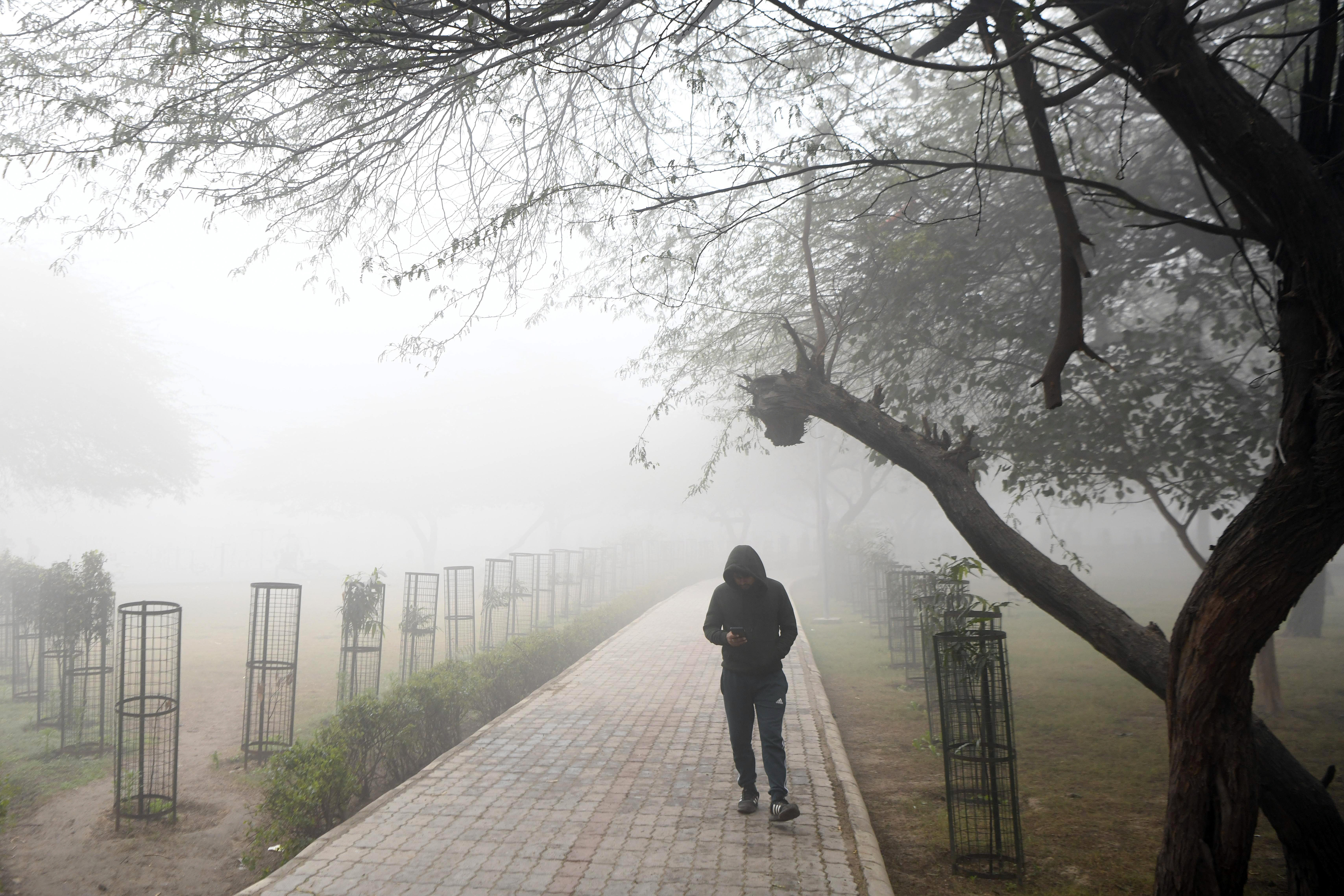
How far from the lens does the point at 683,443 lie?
46469 millimetres

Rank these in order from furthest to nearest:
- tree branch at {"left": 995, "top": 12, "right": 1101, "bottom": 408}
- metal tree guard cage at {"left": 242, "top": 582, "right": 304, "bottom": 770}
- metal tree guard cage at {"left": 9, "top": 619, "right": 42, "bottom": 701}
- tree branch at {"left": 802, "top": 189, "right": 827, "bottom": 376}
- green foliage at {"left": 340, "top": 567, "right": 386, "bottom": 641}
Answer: metal tree guard cage at {"left": 9, "top": 619, "right": 42, "bottom": 701} < green foliage at {"left": 340, "top": 567, "right": 386, "bottom": 641} < metal tree guard cage at {"left": 242, "top": 582, "right": 304, "bottom": 770} < tree branch at {"left": 802, "top": 189, "right": 827, "bottom": 376} < tree branch at {"left": 995, "top": 12, "right": 1101, "bottom": 408}

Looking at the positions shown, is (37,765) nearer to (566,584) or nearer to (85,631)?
(85,631)

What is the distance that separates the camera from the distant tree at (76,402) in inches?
897

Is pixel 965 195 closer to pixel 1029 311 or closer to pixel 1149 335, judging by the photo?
pixel 1029 311

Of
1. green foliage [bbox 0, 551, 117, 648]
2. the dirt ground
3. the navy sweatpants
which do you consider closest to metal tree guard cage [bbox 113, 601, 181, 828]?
the dirt ground

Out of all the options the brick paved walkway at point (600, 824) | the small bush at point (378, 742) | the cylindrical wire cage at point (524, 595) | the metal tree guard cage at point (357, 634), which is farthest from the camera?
the cylindrical wire cage at point (524, 595)

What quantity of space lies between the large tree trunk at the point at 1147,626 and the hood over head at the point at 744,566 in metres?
1.13

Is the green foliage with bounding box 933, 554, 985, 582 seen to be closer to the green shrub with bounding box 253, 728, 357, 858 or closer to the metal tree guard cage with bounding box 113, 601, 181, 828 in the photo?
the green shrub with bounding box 253, 728, 357, 858

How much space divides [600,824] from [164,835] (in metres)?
3.67

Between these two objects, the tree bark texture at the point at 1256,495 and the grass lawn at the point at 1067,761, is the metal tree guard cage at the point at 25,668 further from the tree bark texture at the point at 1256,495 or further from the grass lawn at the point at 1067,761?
the tree bark texture at the point at 1256,495

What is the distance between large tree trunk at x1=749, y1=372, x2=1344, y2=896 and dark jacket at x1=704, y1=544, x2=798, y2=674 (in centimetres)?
121

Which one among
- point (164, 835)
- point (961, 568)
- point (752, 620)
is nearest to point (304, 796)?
point (164, 835)

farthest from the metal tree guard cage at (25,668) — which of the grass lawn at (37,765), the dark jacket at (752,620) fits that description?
the dark jacket at (752,620)

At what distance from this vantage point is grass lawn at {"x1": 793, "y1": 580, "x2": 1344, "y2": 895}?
4898 mm
